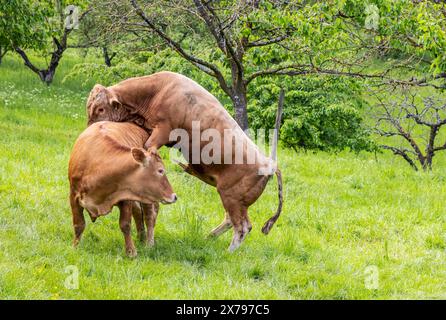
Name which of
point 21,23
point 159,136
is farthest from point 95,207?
point 21,23

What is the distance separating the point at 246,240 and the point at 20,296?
3529mm

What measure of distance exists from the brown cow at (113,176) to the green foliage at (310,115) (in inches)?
490

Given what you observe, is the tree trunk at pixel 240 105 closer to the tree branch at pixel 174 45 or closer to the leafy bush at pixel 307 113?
the tree branch at pixel 174 45

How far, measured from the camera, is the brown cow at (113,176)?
25.3 feet

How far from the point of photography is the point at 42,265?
753cm

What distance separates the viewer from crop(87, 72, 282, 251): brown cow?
27.5 feet

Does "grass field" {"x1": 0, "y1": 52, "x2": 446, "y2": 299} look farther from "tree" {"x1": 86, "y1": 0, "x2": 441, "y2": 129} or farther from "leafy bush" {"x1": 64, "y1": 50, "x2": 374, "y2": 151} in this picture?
"leafy bush" {"x1": 64, "y1": 50, "x2": 374, "y2": 151}

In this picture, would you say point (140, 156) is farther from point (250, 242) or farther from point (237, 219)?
point (250, 242)

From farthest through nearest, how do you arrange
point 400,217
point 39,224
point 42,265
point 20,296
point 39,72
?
point 39,72 → point 400,217 → point 39,224 → point 42,265 → point 20,296

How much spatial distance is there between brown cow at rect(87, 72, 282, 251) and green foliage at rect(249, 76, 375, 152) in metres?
11.8

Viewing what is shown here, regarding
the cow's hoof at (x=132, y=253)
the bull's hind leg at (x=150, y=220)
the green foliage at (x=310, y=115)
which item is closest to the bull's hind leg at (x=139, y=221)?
the bull's hind leg at (x=150, y=220)

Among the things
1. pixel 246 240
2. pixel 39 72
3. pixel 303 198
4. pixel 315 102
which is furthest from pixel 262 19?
pixel 39 72

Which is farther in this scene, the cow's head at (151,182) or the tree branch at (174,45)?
the tree branch at (174,45)

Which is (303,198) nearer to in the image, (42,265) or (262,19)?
(262,19)
